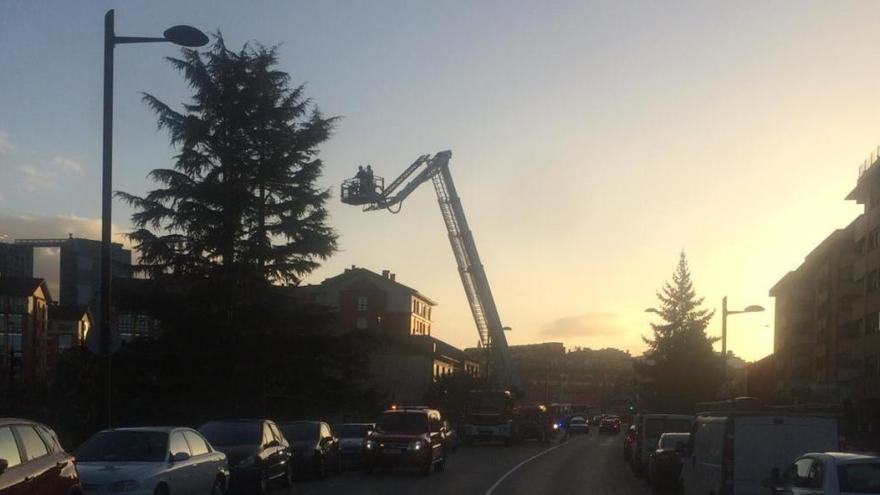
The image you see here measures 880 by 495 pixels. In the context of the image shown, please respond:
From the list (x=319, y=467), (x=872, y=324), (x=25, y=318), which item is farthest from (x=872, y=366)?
(x=25, y=318)

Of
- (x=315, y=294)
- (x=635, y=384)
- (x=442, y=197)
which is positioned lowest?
(x=635, y=384)

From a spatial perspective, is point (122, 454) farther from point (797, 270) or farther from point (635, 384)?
point (797, 270)

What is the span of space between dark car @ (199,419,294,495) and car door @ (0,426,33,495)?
9599 mm

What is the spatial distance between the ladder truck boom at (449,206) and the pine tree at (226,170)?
27.8 ft

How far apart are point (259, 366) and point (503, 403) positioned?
2083cm

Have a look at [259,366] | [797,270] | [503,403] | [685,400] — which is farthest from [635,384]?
[259,366]

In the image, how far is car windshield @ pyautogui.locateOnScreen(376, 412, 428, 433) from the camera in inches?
1251

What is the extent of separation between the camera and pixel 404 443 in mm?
30516

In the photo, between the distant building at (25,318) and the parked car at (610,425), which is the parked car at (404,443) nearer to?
the distant building at (25,318)

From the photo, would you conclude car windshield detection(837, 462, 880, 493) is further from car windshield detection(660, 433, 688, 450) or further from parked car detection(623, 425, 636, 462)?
parked car detection(623, 425, 636, 462)

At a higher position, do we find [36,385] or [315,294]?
[315,294]

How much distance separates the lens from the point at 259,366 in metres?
41.0

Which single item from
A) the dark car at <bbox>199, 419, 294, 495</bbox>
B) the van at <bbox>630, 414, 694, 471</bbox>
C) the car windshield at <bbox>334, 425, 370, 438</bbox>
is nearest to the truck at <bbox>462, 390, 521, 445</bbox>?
the car windshield at <bbox>334, 425, 370, 438</bbox>

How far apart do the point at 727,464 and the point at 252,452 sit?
10.3 meters
